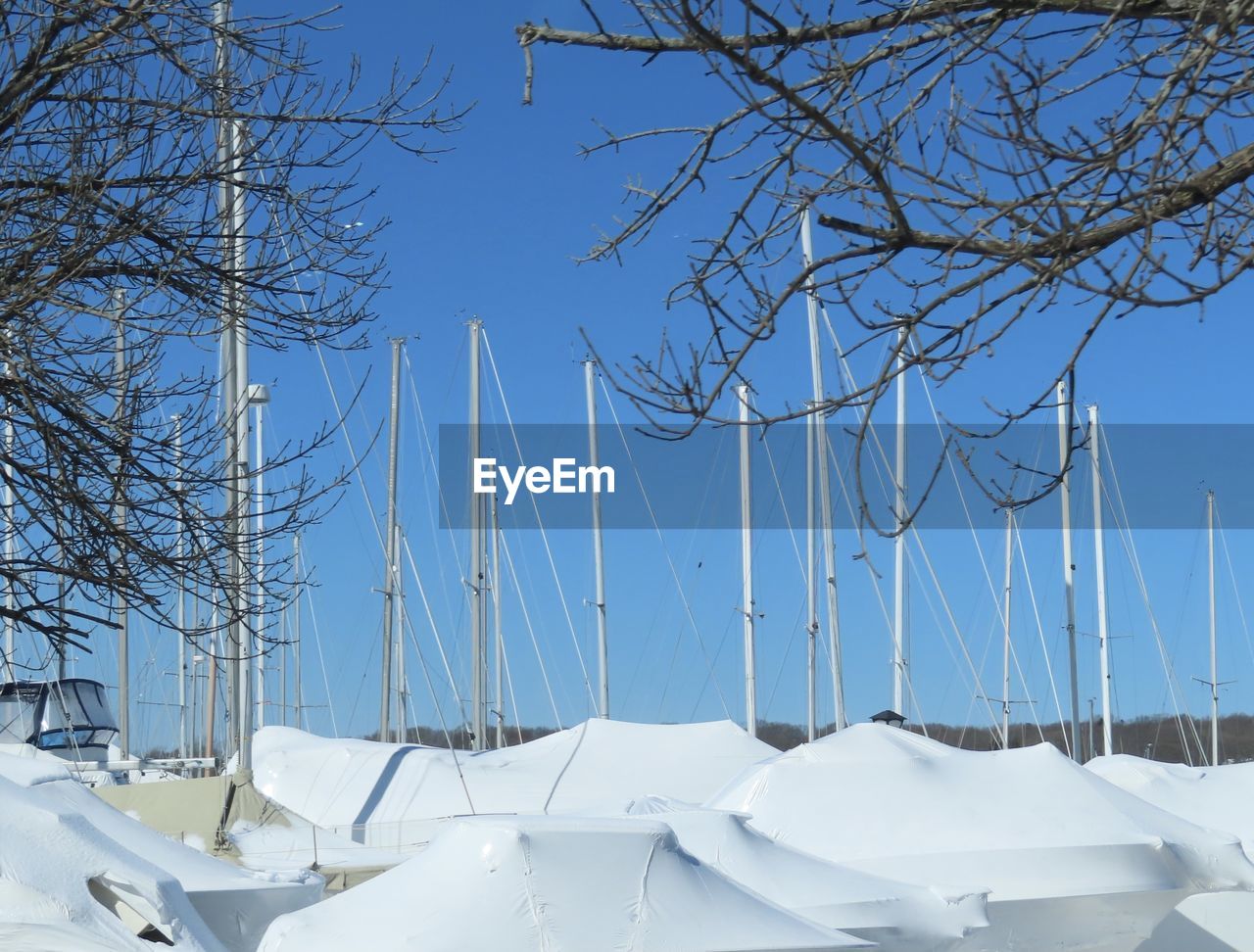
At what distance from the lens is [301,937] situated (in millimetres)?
7242

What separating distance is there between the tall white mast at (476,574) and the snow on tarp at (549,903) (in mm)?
19095

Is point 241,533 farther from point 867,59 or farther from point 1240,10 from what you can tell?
point 1240,10

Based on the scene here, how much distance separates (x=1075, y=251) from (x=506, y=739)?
27834 mm

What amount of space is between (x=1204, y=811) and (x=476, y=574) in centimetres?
1575

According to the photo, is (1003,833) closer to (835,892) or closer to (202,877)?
(835,892)

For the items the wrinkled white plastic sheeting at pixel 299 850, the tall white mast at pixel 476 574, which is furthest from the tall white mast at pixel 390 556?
the wrinkled white plastic sheeting at pixel 299 850

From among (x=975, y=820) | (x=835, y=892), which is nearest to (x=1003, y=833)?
(x=975, y=820)

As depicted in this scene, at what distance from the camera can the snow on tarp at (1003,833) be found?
37.2 feet

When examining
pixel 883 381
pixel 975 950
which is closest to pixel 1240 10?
pixel 883 381

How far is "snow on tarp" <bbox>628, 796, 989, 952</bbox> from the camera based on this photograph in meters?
9.82

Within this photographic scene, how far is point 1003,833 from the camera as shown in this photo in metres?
11.7

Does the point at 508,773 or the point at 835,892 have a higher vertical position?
the point at 835,892

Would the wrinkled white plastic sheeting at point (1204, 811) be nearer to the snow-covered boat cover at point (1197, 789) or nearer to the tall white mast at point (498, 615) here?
the snow-covered boat cover at point (1197, 789)

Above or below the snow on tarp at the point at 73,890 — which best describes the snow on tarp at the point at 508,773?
below
